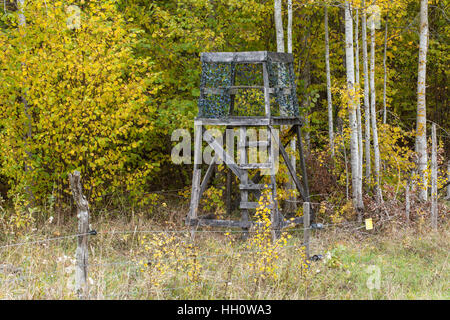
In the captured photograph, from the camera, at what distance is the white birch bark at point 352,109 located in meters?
10.5

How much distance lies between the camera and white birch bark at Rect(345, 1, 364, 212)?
412 inches

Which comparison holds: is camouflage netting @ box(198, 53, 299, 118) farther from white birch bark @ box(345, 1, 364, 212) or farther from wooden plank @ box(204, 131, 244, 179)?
white birch bark @ box(345, 1, 364, 212)

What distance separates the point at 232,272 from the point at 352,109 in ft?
16.7

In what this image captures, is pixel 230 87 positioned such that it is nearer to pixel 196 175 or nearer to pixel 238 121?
pixel 238 121

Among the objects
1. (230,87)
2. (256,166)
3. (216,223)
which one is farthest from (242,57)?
(216,223)

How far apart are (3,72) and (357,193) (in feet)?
23.3

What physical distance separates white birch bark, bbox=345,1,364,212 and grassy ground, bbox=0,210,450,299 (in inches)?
65.6

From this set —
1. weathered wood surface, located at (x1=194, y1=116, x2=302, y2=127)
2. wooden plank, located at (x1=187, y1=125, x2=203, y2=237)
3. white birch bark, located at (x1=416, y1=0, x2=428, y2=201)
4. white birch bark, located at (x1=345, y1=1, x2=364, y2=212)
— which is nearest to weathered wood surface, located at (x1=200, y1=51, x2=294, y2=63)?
weathered wood surface, located at (x1=194, y1=116, x2=302, y2=127)

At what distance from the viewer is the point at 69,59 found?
954 centimetres

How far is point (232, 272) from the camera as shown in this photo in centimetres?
691

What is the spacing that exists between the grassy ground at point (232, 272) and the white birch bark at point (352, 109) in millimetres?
1666

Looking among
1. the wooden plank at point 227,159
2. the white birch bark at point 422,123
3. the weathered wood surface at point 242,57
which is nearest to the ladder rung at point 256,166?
the wooden plank at point 227,159
